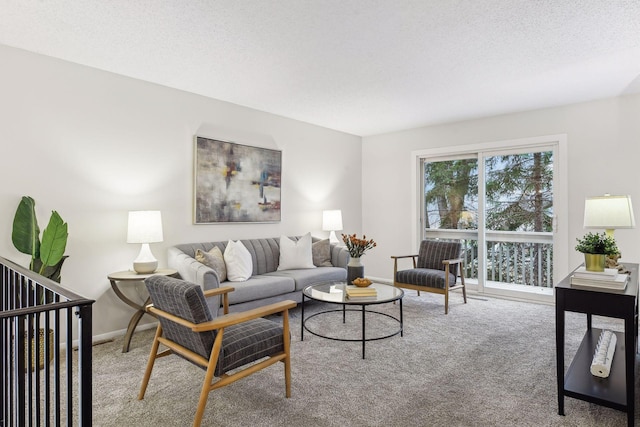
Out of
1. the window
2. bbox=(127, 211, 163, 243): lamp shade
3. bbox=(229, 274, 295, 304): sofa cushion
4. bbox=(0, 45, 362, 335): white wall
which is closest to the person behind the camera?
bbox=(0, 45, 362, 335): white wall

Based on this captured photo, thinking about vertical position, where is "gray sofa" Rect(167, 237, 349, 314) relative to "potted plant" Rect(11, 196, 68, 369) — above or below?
below

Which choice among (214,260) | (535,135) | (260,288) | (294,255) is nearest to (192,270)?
(214,260)

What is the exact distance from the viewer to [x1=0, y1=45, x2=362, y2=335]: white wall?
3.13 meters

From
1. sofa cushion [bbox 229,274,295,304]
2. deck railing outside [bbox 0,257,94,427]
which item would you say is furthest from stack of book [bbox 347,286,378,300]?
deck railing outside [bbox 0,257,94,427]

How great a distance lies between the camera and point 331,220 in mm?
5625

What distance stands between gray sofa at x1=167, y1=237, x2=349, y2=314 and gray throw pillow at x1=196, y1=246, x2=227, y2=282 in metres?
0.08

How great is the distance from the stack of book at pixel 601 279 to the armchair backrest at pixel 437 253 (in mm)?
2456

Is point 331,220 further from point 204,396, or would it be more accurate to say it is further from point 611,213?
point 204,396

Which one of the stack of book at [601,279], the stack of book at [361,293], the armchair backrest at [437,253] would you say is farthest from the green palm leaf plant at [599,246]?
the armchair backrest at [437,253]

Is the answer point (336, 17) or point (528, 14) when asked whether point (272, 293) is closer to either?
point (336, 17)

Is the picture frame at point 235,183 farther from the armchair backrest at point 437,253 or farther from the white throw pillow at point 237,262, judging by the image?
the armchair backrest at point 437,253

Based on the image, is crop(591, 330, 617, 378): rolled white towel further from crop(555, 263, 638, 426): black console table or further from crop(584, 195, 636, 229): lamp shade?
crop(584, 195, 636, 229): lamp shade

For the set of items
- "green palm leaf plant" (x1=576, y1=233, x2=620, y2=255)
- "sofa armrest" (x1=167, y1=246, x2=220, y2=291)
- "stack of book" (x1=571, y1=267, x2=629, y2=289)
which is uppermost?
"green palm leaf plant" (x1=576, y1=233, x2=620, y2=255)

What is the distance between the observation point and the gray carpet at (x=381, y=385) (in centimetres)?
219
